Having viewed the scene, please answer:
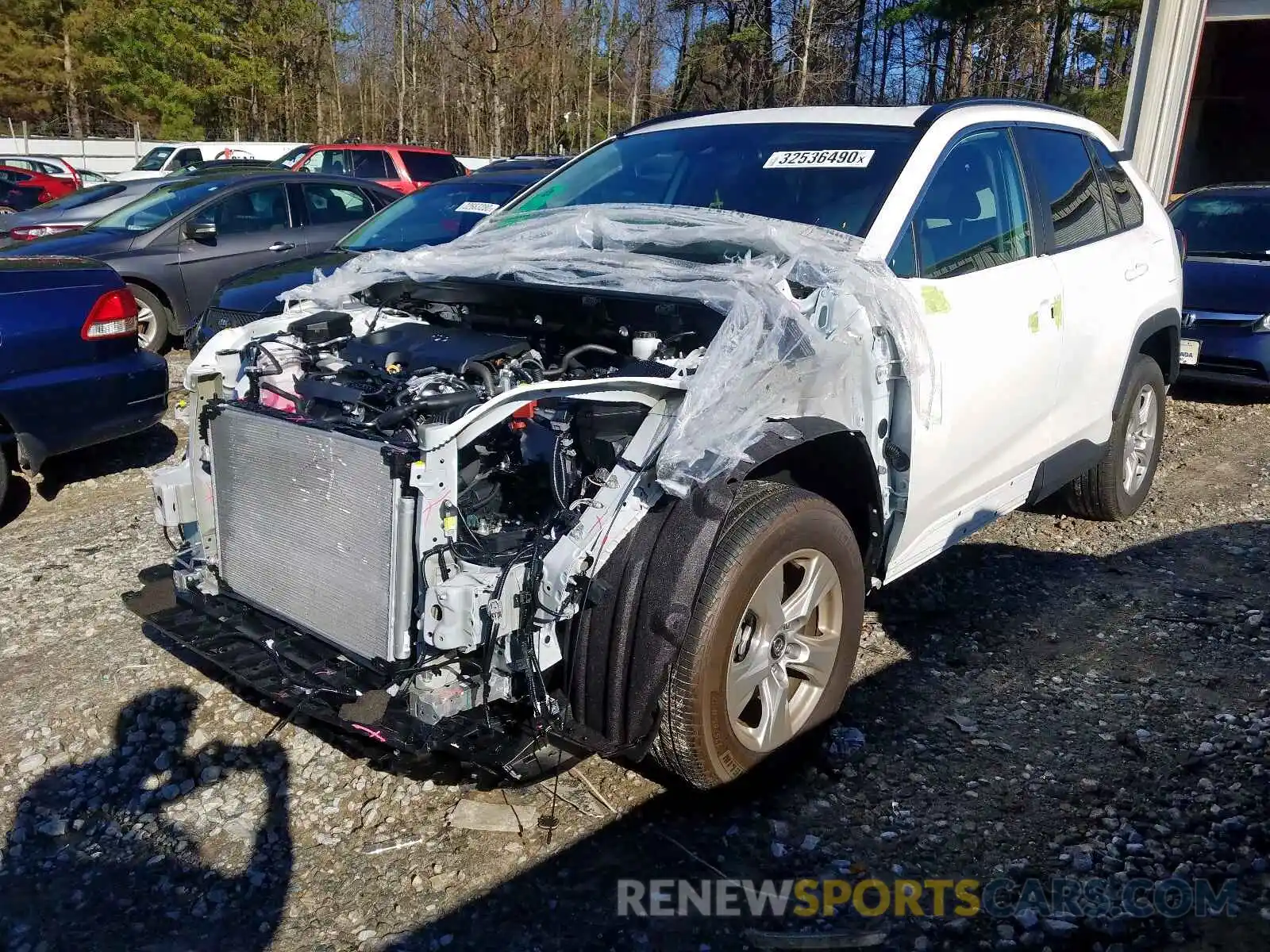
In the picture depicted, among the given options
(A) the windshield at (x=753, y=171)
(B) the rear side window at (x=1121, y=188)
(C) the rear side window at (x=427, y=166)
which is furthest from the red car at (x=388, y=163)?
(B) the rear side window at (x=1121, y=188)

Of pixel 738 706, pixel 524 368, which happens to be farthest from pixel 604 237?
pixel 738 706

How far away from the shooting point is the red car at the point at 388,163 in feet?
54.2

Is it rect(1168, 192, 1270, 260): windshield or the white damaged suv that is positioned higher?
rect(1168, 192, 1270, 260): windshield

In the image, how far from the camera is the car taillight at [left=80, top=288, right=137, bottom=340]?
17.4 feet

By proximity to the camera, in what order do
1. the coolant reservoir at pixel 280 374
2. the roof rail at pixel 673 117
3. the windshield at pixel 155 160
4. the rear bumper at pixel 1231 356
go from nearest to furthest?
the coolant reservoir at pixel 280 374
the roof rail at pixel 673 117
the rear bumper at pixel 1231 356
the windshield at pixel 155 160

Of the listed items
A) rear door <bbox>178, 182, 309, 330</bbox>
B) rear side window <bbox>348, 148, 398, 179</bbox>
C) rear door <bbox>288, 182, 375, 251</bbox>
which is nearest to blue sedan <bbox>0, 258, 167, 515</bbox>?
rear door <bbox>178, 182, 309, 330</bbox>

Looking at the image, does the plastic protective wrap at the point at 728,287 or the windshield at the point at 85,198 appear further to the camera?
the windshield at the point at 85,198

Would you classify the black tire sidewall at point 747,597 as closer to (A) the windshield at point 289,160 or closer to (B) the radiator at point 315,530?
(B) the radiator at point 315,530

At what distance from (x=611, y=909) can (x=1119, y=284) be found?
3.66 meters

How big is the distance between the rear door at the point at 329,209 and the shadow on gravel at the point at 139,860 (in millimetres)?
7062

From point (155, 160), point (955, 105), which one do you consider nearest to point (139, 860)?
point (955, 105)

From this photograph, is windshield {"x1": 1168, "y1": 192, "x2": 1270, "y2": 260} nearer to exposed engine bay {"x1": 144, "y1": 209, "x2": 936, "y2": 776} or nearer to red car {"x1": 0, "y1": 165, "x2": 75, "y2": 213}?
exposed engine bay {"x1": 144, "y1": 209, "x2": 936, "y2": 776}

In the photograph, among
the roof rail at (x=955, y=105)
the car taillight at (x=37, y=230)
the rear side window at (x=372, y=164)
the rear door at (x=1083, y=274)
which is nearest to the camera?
the roof rail at (x=955, y=105)

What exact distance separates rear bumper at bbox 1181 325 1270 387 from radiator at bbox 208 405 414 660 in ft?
23.3
